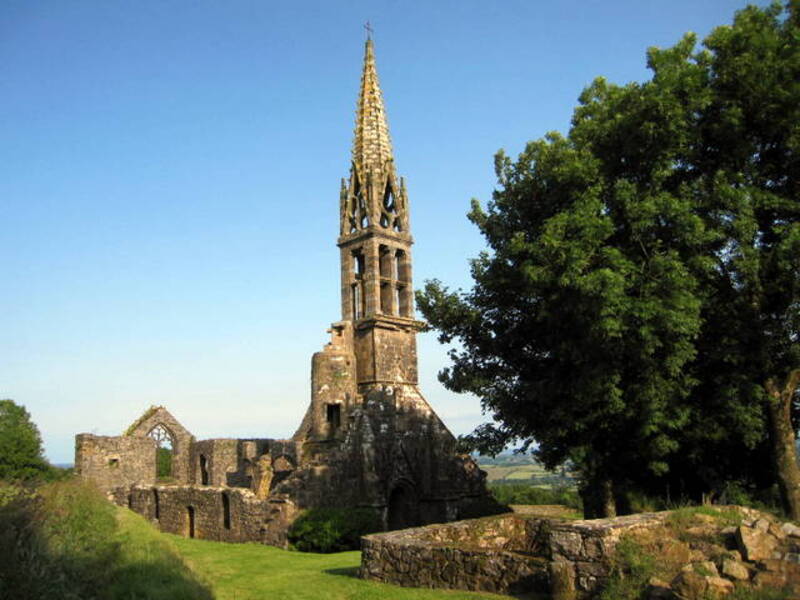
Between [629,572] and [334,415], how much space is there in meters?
20.5

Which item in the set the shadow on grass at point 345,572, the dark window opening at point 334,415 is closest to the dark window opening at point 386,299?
the dark window opening at point 334,415

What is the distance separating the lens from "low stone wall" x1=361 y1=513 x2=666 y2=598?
411 inches

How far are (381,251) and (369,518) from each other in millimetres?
13072

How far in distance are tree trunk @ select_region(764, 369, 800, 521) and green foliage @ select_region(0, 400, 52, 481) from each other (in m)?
46.8

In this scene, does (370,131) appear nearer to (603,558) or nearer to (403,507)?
(403,507)

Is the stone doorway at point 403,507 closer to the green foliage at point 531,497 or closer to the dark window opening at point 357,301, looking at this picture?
the dark window opening at point 357,301

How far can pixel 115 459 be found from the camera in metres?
36.1

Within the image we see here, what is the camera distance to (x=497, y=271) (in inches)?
709

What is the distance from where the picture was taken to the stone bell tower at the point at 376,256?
30500mm

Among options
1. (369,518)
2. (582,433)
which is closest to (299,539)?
(369,518)

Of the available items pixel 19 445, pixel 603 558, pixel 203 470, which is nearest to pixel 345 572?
pixel 603 558

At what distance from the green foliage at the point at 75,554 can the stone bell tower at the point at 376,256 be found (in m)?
17.7

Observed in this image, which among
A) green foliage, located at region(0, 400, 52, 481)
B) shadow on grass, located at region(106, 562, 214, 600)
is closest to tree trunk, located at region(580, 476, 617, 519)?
shadow on grass, located at region(106, 562, 214, 600)

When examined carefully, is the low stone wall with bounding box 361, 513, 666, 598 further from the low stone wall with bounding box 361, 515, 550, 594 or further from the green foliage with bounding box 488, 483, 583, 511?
the green foliage with bounding box 488, 483, 583, 511
